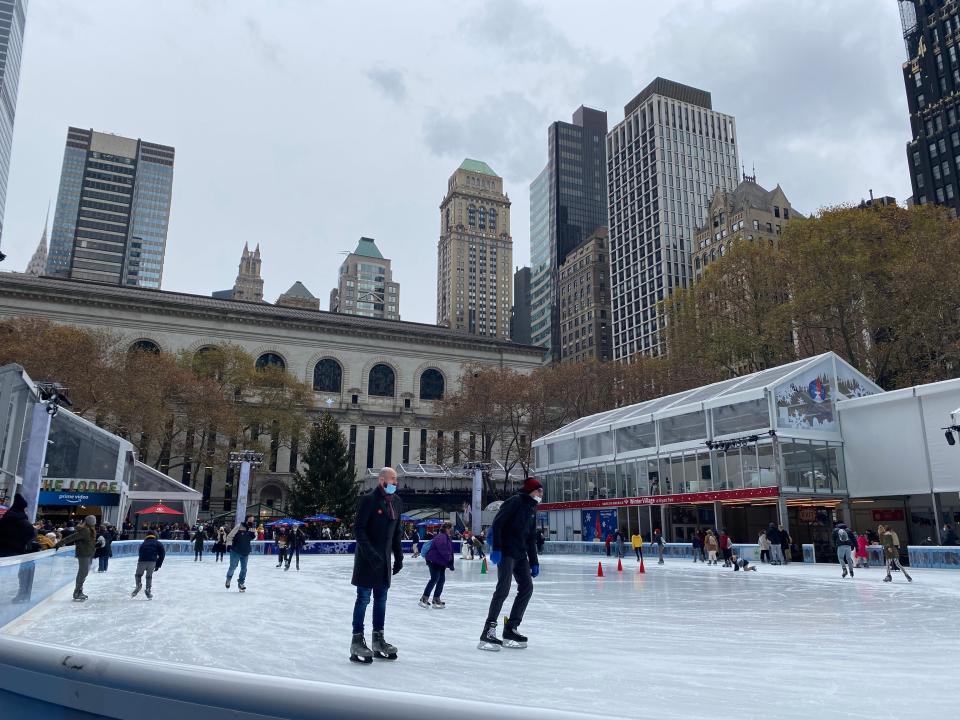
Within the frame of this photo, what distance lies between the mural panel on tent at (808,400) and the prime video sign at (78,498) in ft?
107

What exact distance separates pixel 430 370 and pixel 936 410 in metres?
58.3

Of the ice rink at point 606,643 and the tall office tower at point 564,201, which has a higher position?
the tall office tower at point 564,201

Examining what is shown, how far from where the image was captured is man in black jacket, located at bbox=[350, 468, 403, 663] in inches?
260

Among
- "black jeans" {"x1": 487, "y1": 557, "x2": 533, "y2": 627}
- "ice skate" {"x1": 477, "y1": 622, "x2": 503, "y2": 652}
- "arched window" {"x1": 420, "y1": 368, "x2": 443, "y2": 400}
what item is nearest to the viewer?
"black jeans" {"x1": 487, "y1": 557, "x2": 533, "y2": 627}

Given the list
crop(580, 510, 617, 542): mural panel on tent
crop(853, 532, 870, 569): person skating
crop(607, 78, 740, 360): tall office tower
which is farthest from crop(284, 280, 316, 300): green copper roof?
crop(853, 532, 870, 569): person skating

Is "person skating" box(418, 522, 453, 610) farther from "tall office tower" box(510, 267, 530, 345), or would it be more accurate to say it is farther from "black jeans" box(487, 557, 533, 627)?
"tall office tower" box(510, 267, 530, 345)

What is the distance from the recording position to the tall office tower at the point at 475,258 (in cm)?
18138

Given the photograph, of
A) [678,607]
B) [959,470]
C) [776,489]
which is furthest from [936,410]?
[678,607]

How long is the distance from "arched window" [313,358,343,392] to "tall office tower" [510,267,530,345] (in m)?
98.5

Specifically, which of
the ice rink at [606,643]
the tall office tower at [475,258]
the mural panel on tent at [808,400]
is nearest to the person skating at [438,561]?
the ice rink at [606,643]

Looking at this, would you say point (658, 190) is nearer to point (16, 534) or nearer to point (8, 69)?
point (16, 534)

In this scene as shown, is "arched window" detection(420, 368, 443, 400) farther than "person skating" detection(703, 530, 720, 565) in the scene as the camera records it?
Yes

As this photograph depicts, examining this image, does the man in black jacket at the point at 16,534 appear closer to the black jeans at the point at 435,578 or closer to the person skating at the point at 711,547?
the black jeans at the point at 435,578

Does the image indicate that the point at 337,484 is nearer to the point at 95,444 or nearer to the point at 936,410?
the point at 95,444
